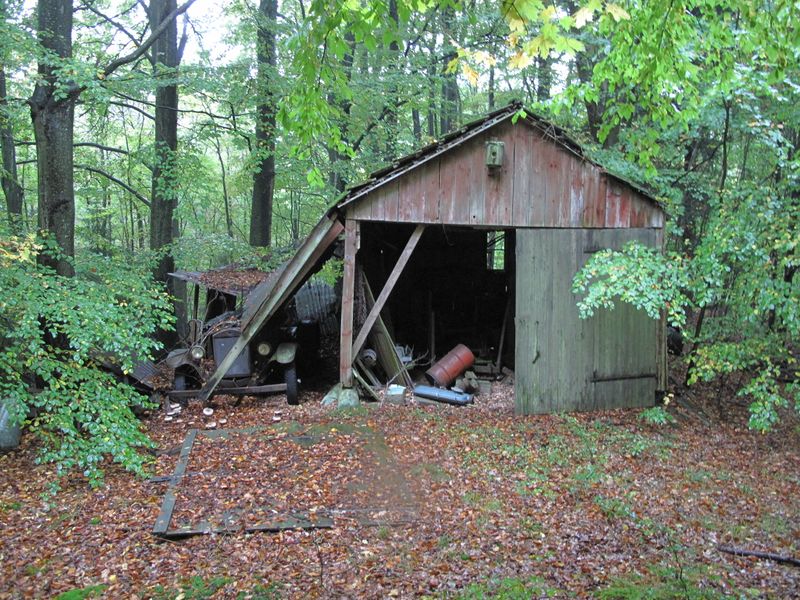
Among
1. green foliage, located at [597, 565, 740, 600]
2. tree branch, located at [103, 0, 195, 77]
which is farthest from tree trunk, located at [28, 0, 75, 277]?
green foliage, located at [597, 565, 740, 600]

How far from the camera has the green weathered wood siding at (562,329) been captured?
8.52 meters

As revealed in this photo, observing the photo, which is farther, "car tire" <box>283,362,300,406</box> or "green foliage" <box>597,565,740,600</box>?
"car tire" <box>283,362,300,406</box>

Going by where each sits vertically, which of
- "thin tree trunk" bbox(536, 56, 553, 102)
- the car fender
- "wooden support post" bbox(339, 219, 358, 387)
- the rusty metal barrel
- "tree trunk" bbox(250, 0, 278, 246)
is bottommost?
the rusty metal barrel

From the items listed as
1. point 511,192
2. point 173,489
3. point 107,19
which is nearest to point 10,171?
point 107,19

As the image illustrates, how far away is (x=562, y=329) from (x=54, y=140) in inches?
293

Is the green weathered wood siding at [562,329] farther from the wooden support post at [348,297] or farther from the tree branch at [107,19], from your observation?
the tree branch at [107,19]

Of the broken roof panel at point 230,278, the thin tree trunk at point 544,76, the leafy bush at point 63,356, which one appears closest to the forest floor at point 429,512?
the leafy bush at point 63,356

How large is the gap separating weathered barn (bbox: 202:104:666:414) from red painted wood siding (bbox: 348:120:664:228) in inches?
0.6

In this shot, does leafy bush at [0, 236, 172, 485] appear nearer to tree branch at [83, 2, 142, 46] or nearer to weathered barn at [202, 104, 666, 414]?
weathered barn at [202, 104, 666, 414]

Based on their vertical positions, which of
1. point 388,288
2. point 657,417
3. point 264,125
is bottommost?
point 657,417

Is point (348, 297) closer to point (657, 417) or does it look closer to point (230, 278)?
point (230, 278)

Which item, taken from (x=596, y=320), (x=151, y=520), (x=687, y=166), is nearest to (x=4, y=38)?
(x=151, y=520)

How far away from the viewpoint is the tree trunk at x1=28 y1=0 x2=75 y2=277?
7012 mm

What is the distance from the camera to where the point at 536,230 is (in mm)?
8547
